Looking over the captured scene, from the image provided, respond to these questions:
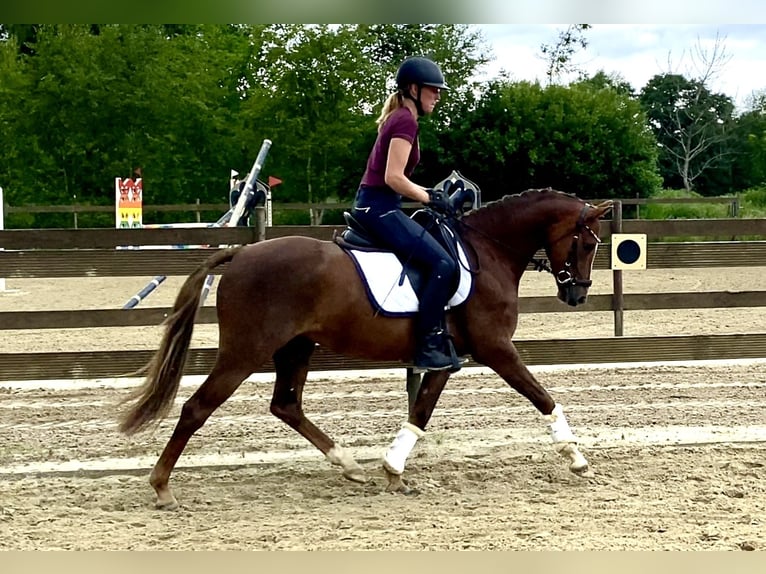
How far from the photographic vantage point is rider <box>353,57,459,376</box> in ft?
15.4

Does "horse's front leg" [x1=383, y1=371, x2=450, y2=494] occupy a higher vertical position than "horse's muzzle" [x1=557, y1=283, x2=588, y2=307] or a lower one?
lower

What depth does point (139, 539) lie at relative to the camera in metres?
3.93

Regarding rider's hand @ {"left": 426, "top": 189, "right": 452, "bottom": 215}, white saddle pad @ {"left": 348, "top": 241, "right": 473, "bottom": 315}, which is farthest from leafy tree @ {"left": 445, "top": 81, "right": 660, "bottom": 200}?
white saddle pad @ {"left": 348, "top": 241, "right": 473, "bottom": 315}

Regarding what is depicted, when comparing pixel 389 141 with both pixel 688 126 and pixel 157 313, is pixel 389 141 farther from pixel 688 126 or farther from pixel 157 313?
pixel 688 126

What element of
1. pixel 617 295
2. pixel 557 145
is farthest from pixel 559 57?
pixel 617 295

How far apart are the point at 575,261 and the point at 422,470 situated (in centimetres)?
149

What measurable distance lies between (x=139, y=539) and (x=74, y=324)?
3.29m

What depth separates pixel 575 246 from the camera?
515 centimetres

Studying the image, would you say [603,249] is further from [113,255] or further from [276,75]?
[276,75]

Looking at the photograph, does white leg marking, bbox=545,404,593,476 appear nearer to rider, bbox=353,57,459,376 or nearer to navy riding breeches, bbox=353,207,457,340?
rider, bbox=353,57,459,376

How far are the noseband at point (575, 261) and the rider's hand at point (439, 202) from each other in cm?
76

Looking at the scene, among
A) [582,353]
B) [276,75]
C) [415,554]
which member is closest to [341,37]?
[276,75]

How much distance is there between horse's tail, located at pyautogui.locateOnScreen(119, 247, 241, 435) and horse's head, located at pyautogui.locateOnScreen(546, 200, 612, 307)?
71.6 inches

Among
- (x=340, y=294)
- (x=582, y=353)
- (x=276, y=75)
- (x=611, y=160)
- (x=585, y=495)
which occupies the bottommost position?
(x=585, y=495)
